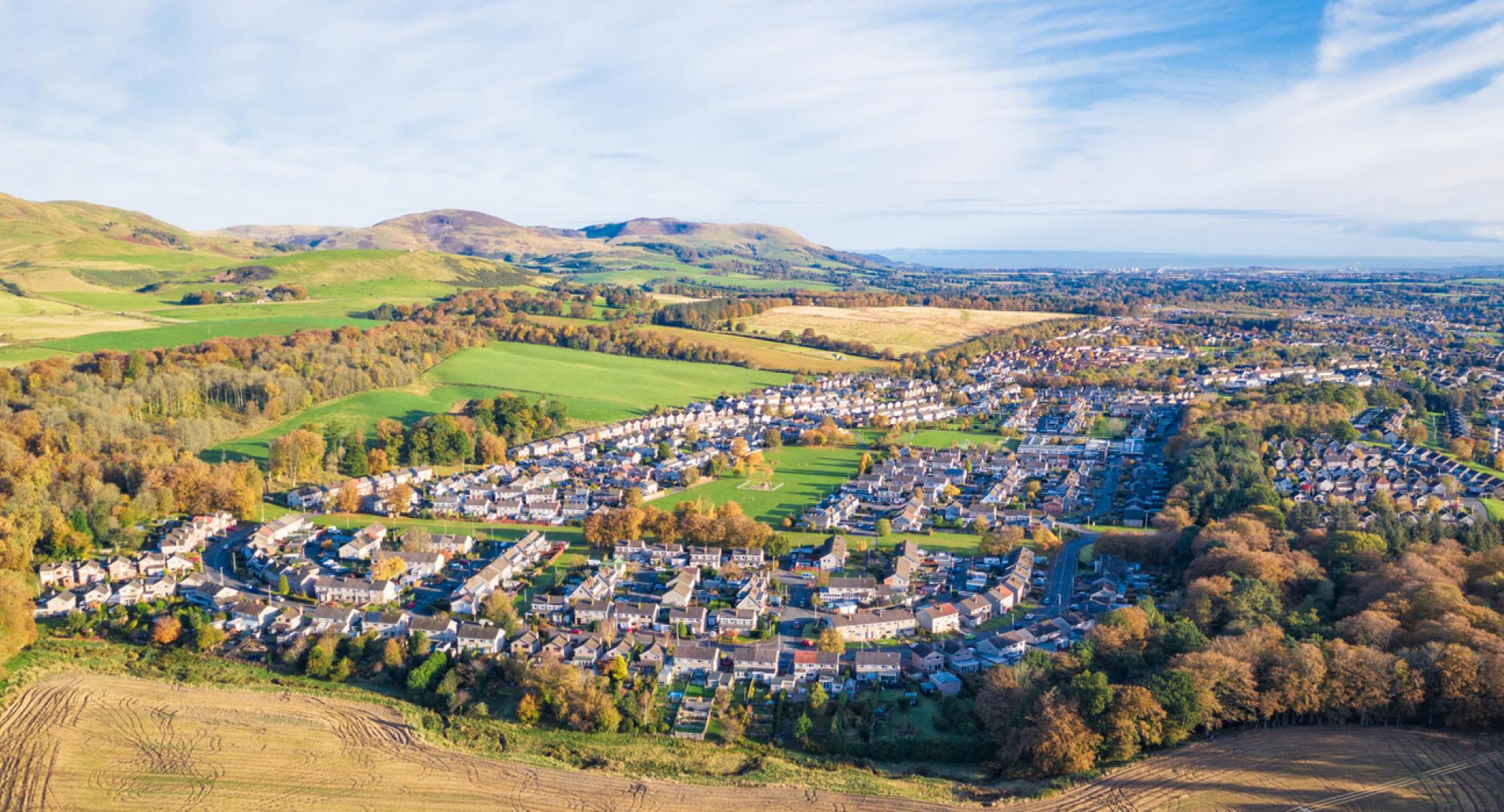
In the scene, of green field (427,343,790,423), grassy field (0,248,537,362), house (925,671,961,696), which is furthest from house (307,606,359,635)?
grassy field (0,248,537,362)

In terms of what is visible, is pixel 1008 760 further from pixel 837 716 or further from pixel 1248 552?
pixel 1248 552

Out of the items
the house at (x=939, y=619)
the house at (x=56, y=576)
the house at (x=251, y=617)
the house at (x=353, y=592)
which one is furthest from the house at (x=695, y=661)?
the house at (x=56, y=576)

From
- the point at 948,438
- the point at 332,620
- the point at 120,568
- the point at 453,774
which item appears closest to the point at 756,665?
the point at 453,774

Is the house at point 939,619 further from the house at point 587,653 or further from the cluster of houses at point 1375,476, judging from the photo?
the cluster of houses at point 1375,476

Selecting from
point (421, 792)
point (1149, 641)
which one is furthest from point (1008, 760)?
point (421, 792)

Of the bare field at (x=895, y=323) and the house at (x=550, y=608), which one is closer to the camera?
the house at (x=550, y=608)

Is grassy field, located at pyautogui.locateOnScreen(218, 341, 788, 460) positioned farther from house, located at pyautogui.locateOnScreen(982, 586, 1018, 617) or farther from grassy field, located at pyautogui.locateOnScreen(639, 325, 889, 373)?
house, located at pyautogui.locateOnScreen(982, 586, 1018, 617)
